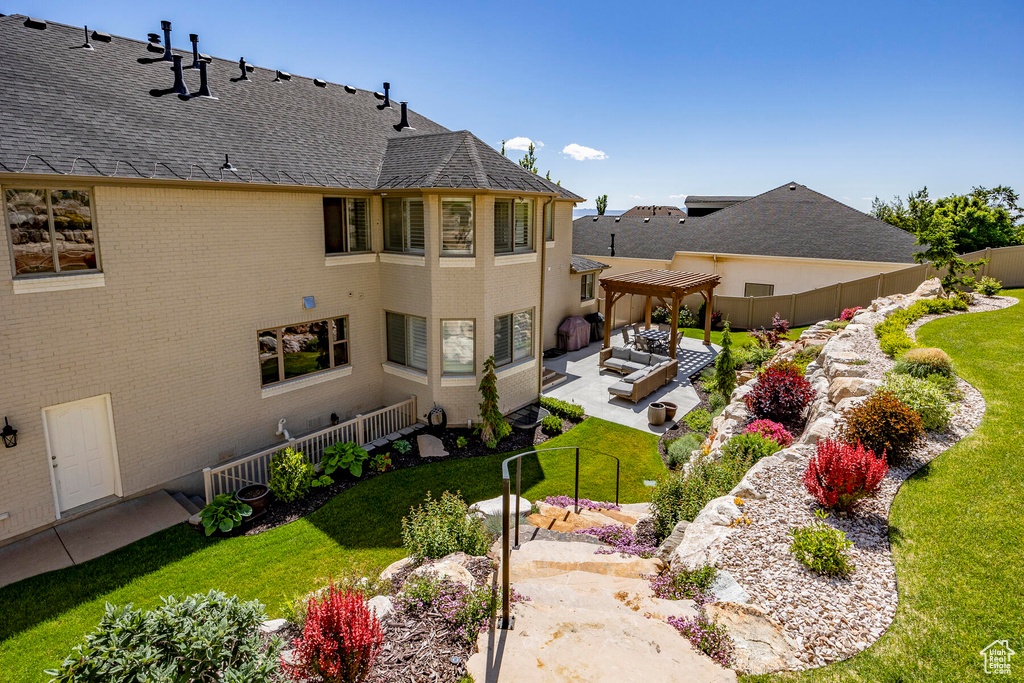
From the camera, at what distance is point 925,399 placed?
940 cm

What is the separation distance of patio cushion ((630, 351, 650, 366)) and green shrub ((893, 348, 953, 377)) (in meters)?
8.59

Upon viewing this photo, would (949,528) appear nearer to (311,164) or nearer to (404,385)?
(404,385)

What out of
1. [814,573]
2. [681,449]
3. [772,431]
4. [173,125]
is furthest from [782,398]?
[173,125]

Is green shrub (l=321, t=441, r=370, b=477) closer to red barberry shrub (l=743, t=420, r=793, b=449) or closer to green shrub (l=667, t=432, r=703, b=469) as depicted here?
green shrub (l=667, t=432, r=703, b=469)

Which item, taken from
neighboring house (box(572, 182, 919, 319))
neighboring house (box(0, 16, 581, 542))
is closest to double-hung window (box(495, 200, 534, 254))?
neighboring house (box(0, 16, 581, 542))

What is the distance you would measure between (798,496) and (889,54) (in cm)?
2333

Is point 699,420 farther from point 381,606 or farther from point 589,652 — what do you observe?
point 381,606

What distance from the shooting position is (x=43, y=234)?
9.39 meters

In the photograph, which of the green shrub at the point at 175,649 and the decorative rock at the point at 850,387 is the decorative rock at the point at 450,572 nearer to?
the green shrub at the point at 175,649

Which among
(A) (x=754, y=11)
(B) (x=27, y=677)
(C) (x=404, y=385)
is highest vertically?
(A) (x=754, y=11)

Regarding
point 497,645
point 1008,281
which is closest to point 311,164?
point 497,645

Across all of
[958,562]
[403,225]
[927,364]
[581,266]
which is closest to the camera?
[958,562]

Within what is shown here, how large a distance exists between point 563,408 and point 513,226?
18.3 feet

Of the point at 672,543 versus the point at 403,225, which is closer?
the point at 672,543
